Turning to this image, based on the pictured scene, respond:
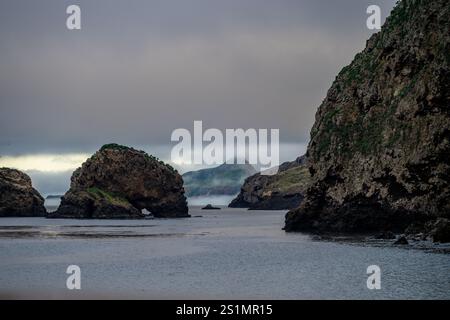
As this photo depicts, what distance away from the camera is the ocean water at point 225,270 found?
51.4 meters

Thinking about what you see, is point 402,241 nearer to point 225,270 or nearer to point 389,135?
point 389,135

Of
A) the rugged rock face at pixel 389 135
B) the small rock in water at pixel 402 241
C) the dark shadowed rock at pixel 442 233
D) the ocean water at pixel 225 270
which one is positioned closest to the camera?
the ocean water at pixel 225 270

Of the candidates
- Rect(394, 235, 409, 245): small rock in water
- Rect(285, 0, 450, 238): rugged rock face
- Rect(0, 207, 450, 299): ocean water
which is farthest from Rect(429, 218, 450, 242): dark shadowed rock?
Rect(0, 207, 450, 299): ocean water

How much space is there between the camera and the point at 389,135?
102625 mm

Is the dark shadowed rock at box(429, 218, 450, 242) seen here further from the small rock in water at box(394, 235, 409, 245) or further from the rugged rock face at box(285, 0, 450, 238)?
the small rock in water at box(394, 235, 409, 245)

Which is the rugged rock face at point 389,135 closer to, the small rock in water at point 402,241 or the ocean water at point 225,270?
the small rock in water at point 402,241

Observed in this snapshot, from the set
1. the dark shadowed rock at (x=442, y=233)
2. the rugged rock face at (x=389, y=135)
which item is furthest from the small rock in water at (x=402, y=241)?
Result: the rugged rock face at (x=389, y=135)

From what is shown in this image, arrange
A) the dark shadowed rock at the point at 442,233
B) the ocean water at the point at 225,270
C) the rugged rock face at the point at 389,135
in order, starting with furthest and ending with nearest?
the rugged rock face at the point at 389,135, the dark shadowed rock at the point at 442,233, the ocean water at the point at 225,270

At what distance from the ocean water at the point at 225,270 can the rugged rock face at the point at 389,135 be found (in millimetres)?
11029

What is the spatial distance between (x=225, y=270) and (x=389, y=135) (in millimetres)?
45446

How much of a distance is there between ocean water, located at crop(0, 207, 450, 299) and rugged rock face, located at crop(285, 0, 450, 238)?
36.2ft
